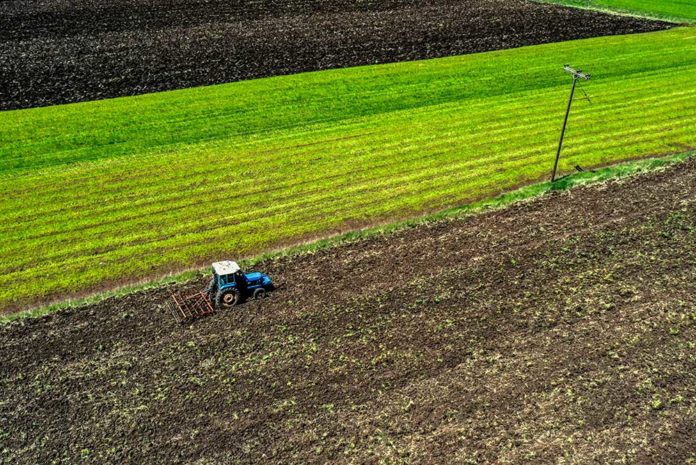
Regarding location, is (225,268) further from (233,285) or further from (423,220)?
(423,220)

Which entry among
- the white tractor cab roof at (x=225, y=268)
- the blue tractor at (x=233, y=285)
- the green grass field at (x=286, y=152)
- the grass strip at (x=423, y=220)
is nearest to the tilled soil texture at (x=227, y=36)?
the green grass field at (x=286, y=152)

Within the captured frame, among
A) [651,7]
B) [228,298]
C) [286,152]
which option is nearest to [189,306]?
[228,298]

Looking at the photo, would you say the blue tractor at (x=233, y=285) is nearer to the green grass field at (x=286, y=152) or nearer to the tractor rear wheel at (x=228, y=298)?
the tractor rear wheel at (x=228, y=298)

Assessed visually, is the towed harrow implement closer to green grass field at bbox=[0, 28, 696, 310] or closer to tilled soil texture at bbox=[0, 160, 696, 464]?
tilled soil texture at bbox=[0, 160, 696, 464]

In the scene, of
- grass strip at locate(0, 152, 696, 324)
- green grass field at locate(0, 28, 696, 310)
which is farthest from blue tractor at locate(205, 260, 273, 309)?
green grass field at locate(0, 28, 696, 310)

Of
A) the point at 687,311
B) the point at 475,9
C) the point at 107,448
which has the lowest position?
the point at 107,448

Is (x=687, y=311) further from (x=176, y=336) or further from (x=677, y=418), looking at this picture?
(x=176, y=336)

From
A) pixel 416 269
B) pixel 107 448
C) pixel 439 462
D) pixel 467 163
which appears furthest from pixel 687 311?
pixel 107 448
